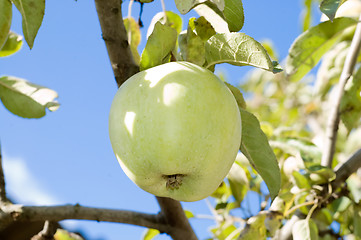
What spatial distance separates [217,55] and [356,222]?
0.68 m

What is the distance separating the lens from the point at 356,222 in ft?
3.92

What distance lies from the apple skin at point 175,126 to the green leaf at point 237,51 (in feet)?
0.20

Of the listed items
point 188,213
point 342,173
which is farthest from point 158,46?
point 188,213

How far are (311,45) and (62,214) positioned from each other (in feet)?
2.24

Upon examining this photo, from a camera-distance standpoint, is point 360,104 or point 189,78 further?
point 360,104

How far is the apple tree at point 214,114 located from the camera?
692 millimetres

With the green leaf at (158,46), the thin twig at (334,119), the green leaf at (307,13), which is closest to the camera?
the green leaf at (158,46)

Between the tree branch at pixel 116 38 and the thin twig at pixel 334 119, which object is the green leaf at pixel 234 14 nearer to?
the tree branch at pixel 116 38

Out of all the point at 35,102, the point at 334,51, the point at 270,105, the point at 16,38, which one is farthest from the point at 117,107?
the point at 270,105

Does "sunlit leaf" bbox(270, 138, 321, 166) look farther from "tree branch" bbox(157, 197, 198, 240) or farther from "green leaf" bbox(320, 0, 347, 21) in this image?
"green leaf" bbox(320, 0, 347, 21)

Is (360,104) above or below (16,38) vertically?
below

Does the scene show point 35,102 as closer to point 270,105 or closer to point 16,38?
point 16,38

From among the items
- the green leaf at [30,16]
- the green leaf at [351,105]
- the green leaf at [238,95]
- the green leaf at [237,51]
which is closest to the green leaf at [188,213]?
the green leaf at [351,105]

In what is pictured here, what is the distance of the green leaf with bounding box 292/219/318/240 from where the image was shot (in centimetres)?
102
